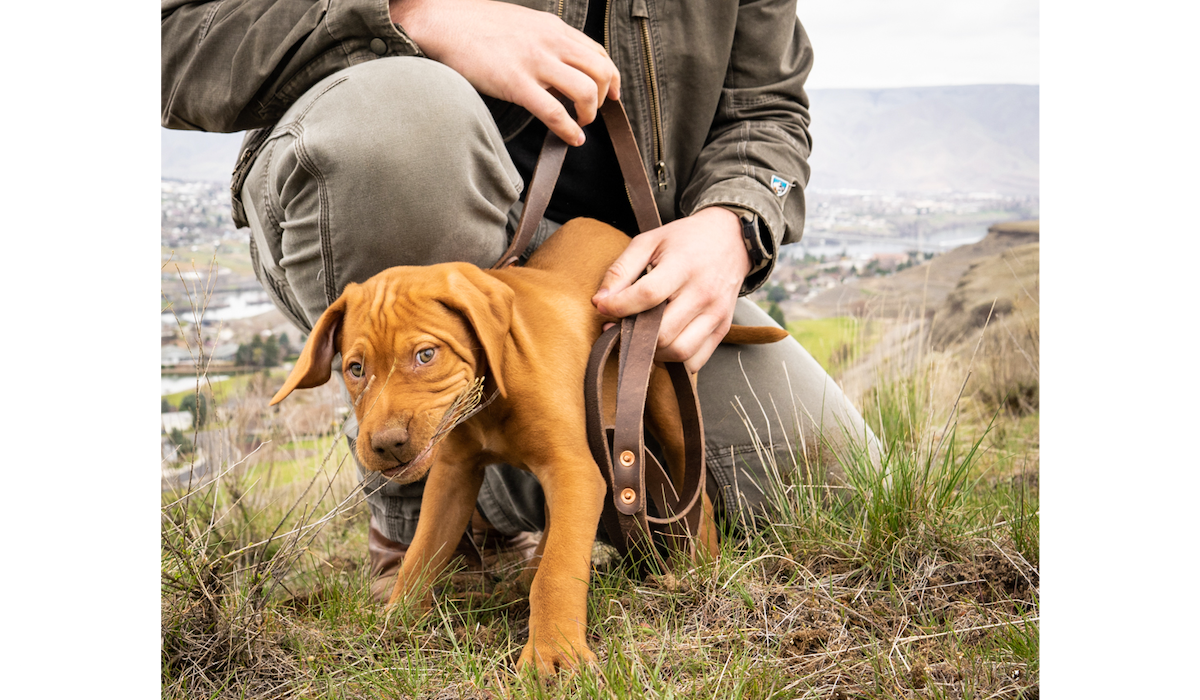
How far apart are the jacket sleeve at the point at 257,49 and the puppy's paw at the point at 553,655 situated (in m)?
1.14

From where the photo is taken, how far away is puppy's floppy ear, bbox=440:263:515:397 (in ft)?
4.12

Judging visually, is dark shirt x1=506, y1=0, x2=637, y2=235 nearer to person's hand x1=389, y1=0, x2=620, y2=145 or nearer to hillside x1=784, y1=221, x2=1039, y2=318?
person's hand x1=389, y1=0, x2=620, y2=145

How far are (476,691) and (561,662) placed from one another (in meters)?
0.14

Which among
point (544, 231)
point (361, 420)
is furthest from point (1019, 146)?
point (361, 420)

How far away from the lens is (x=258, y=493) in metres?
2.51

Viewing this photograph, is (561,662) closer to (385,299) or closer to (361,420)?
(361,420)

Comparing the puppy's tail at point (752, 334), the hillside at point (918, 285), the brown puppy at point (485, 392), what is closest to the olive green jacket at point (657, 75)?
the puppy's tail at point (752, 334)

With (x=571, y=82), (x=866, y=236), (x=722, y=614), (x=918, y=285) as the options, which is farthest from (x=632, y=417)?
(x=866, y=236)

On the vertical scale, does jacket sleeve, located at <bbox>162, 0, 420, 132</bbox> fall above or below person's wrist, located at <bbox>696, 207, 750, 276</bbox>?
above

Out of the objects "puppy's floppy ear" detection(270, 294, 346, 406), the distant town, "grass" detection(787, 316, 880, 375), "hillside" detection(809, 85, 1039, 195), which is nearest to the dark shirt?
"puppy's floppy ear" detection(270, 294, 346, 406)

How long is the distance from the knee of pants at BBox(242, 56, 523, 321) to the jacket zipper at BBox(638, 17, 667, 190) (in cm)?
54

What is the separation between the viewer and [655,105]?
194 cm

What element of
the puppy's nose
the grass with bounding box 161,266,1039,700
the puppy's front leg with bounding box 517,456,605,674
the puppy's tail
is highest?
the puppy's nose

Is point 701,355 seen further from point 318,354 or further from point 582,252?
point 318,354
